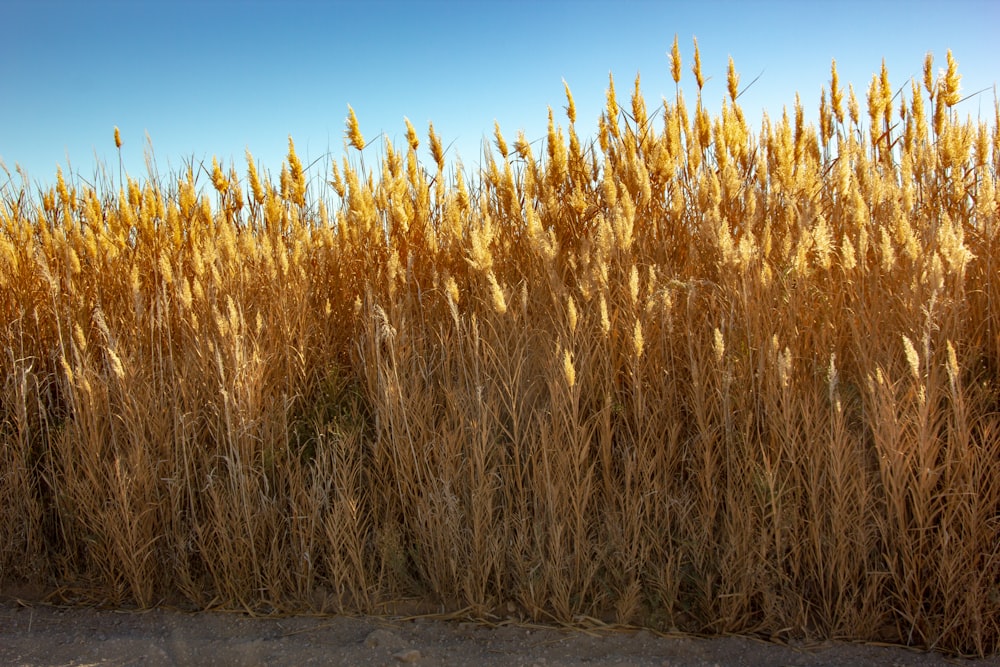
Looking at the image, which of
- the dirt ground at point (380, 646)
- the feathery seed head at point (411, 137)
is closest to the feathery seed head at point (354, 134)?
the feathery seed head at point (411, 137)

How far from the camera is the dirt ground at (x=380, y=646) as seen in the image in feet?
6.94

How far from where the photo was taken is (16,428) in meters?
2.99

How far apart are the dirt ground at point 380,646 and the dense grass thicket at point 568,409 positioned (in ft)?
0.23

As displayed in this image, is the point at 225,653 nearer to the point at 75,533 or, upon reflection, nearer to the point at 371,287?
the point at 75,533

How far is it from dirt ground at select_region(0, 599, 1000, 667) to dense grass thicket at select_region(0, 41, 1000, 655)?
0.23 feet

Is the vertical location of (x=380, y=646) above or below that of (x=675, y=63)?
below

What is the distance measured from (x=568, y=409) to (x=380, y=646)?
0.91m

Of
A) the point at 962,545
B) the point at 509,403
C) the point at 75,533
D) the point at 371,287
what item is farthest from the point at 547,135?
the point at 75,533

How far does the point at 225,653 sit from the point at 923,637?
80.4 inches

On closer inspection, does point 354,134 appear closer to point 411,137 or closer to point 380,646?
point 411,137

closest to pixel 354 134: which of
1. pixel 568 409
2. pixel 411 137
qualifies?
pixel 411 137

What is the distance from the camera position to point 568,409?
7.73ft

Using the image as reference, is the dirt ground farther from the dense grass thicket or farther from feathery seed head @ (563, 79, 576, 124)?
feathery seed head @ (563, 79, 576, 124)

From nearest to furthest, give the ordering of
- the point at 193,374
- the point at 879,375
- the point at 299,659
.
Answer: the point at 879,375 → the point at 299,659 → the point at 193,374
